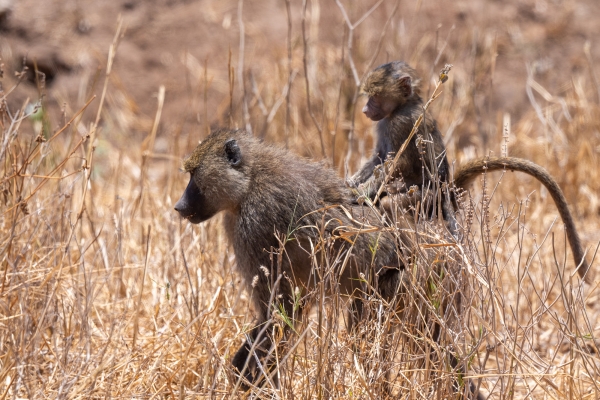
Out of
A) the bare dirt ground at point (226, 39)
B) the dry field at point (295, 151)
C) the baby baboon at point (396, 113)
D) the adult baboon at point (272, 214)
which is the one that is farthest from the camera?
the bare dirt ground at point (226, 39)

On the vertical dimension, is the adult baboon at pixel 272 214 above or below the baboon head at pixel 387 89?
below

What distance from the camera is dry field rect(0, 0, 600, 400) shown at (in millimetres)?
2689

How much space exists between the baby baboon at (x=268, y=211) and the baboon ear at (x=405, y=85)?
0.56 metres

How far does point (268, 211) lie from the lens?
3.08m

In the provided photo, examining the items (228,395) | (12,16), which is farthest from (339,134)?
(12,16)

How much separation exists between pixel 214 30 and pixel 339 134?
277 centimetres

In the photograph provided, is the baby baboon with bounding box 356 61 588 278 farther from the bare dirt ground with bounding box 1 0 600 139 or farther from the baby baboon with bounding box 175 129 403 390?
the bare dirt ground with bounding box 1 0 600 139

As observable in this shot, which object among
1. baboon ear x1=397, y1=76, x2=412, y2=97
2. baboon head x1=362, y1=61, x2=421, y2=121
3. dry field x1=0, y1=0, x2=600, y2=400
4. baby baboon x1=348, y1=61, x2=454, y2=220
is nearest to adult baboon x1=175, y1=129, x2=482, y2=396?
dry field x1=0, y1=0, x2=600, y2=400

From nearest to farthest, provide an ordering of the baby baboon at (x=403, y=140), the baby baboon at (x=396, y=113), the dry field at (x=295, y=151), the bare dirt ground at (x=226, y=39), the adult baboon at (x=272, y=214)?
the dry field at (x=295, y=151), the adult baboon at (x=272, y=214), the baby baboon at (x=403, y=140), the baby baboon at (x=396, y=113), the bare dirt ground at (x=226, y=39)

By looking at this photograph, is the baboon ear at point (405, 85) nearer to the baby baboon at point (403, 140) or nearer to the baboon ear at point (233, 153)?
the baby baboon at point (403, 140)

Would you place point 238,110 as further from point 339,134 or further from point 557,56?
point 557,56

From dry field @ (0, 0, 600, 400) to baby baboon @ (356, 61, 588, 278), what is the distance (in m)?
0.22

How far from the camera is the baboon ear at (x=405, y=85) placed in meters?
3.44

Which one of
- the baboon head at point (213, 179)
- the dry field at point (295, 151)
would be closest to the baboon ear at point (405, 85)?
the dry field at point (295, 151)
